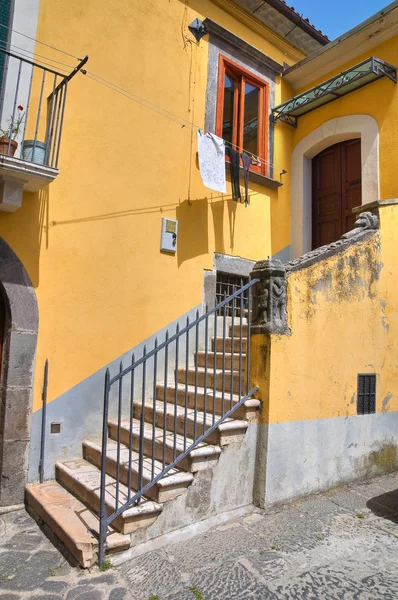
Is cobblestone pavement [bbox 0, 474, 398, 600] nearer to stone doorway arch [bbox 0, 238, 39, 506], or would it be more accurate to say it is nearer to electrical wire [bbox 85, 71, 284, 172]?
stone doorway arch [bbox 0, 238, 39, 506]

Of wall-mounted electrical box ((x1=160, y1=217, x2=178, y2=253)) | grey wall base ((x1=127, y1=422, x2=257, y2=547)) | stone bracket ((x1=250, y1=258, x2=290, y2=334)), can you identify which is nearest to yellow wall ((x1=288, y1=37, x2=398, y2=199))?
stone bracket ((x1=250, y1=258, x2=290, y2=334))

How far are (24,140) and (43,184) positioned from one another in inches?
19.0

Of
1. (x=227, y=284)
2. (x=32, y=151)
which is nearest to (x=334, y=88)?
(x=227, y=284)

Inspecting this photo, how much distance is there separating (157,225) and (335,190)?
3372 mm

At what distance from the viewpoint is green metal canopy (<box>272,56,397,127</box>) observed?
19.9 ft

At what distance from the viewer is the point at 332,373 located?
183 inches

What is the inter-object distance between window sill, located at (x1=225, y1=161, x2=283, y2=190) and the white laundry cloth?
0.38 metres

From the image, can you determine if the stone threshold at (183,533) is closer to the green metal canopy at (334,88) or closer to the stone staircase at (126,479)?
the stone staircase at (126,479)

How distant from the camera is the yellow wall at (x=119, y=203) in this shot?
4.58 m

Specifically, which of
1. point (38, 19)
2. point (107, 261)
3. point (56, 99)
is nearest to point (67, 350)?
point (107, 261)

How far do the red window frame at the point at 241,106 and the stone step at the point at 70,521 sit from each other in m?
5.17

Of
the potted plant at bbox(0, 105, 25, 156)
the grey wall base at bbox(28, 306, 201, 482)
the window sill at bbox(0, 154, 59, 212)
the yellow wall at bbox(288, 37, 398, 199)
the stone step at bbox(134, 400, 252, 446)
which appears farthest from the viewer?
the yellow wall at bbox(288, 37, 398, 199)

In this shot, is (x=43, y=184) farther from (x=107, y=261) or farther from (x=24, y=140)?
(x=107, y=261)

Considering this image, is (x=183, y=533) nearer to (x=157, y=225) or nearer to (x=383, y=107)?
(x=157, y=225)
